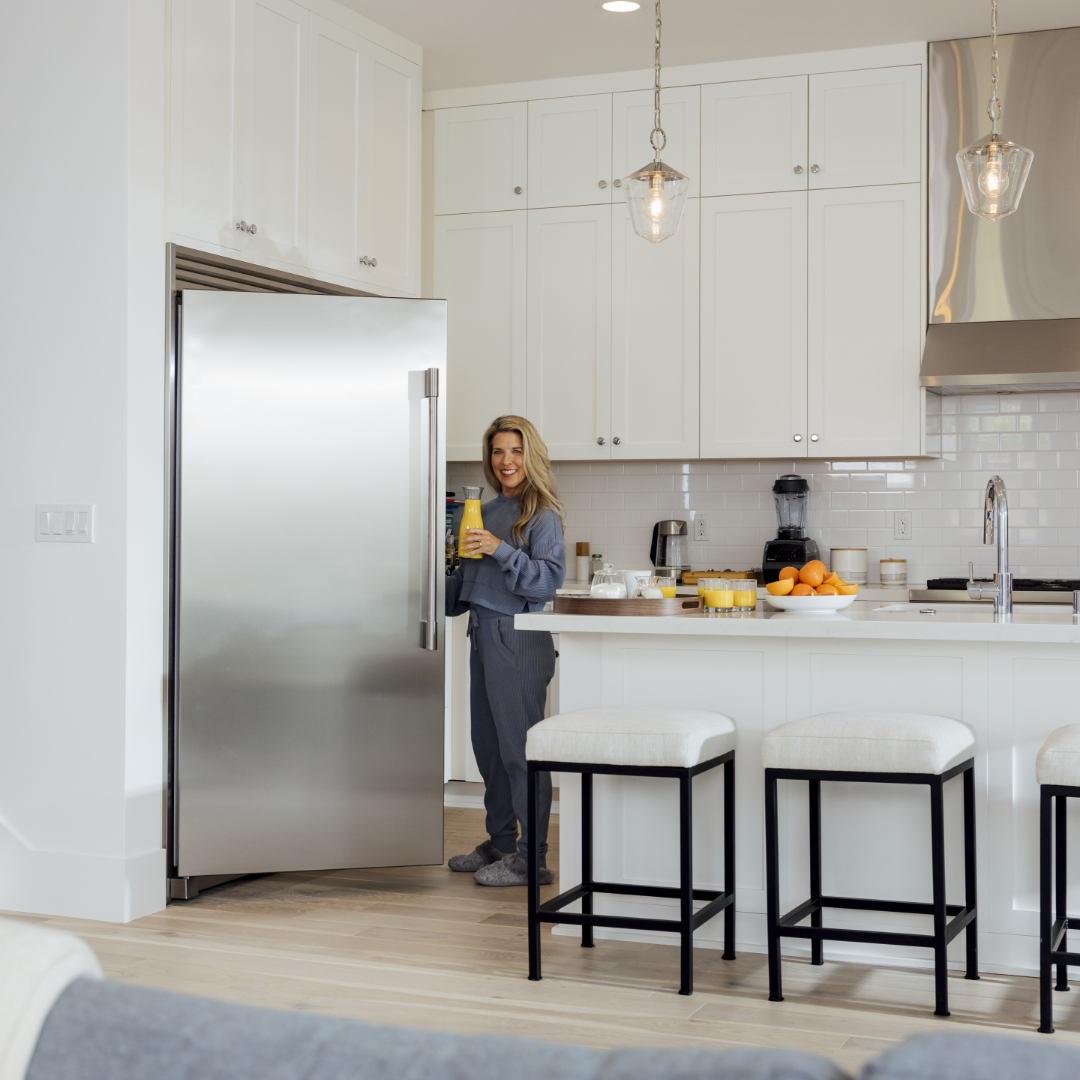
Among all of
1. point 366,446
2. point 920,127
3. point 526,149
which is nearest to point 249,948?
point 366,446

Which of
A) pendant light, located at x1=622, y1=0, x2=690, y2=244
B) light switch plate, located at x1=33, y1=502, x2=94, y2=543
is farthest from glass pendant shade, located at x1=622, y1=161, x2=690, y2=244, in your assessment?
light switch plate, located at x1=33, y1=502, x2=94, y2=543

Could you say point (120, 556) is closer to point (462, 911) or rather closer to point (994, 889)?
point (462, 911)

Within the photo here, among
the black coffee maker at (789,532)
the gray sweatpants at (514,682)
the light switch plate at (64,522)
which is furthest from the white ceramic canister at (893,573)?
the light switch plate at (64,522)

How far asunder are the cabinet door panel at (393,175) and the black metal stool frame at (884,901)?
2.47m

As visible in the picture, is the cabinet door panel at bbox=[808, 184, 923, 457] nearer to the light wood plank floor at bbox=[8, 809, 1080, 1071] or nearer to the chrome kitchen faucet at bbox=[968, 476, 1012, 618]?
the chrome kitchen faucet at bbox=[968, 476, 1012, 618]

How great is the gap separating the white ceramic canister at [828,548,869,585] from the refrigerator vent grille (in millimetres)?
2205

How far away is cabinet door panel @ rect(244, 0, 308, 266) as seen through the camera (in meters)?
3.78

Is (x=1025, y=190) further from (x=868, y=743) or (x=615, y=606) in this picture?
(x=868, y=743)

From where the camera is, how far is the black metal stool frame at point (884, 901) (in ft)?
8.27

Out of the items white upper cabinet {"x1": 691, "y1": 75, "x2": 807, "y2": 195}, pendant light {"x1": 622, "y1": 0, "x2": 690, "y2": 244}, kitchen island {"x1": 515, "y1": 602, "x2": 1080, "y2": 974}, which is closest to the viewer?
kitchen island {"x1": 515, "y1": 602, "x2": 1080, "y2": 974}

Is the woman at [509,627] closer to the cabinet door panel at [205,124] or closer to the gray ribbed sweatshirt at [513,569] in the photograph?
the gray ribbed sweatshirt at [513,569]

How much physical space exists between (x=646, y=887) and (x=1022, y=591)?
209 centimetres

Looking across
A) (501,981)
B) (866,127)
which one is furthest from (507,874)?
(866,127)

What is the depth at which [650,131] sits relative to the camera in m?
4.83
